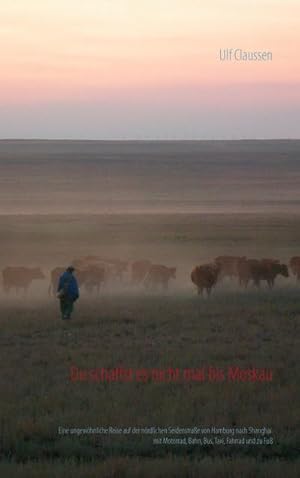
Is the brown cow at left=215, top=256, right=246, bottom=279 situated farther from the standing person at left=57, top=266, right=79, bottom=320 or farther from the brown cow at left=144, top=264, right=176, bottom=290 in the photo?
the standing person at left=57, top=266, right=79, bottom=320

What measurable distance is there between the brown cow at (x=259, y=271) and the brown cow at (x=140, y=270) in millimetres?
2976

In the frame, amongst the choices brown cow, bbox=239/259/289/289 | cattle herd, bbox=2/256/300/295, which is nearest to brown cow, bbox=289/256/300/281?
cattle herd, bbox=2/256/300/295

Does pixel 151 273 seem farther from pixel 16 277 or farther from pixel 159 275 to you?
pixel 16 277

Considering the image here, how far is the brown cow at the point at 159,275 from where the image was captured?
1021 inches

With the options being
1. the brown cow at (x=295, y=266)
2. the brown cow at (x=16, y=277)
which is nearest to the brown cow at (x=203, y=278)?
the brown cow at (x=295, y=266)

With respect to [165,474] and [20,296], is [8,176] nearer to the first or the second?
[20,296]

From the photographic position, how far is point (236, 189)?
100875mm

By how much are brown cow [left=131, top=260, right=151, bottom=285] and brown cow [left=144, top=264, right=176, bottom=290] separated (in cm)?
96

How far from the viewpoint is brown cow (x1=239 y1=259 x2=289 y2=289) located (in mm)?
25172

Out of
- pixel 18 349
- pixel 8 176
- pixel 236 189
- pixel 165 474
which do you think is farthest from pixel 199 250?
pixel 8 176

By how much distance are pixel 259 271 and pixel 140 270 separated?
3851mm

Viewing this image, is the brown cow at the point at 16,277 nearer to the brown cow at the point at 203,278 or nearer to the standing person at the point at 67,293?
the brown cow at the point at 203,278

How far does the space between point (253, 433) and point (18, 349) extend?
18.3 feet

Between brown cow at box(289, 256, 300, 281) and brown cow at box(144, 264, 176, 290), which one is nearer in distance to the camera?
brown cow at box(144, 264, 176, 290)
